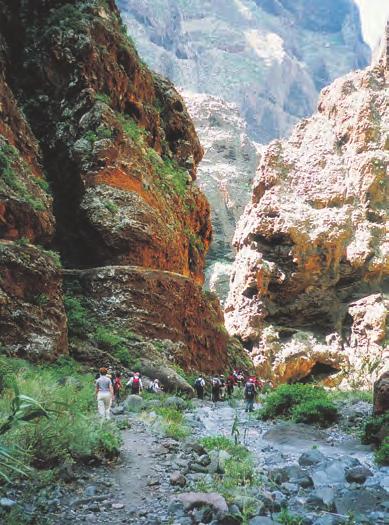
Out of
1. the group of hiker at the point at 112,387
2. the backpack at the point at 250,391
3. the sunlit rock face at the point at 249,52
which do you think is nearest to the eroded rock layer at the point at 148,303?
the group of hiker at the point at 112,387

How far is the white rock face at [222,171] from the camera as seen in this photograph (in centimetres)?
7050

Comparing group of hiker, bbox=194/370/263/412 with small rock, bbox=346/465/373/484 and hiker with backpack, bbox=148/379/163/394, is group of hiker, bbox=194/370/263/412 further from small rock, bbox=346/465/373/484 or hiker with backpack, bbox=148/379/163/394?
small rock, bbox=346/465/373/484

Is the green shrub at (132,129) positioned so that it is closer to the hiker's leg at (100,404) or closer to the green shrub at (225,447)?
the hiker's leg at (100,404)

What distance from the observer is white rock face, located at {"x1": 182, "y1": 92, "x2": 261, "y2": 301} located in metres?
70.5

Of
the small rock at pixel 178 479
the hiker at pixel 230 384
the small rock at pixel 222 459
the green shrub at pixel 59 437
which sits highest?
the green shrub at pixel 59 437

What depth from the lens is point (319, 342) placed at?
43125 mm

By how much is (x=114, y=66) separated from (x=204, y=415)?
18494 millimetres

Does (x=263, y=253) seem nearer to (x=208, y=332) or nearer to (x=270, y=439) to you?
(x=208, y=332)

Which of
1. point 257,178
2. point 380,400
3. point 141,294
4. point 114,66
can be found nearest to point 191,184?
point 114,66

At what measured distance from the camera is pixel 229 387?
22094 millimetres

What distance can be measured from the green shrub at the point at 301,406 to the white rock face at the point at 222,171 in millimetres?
45779

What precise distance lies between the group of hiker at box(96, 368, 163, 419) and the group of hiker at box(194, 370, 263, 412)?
8.34 feet

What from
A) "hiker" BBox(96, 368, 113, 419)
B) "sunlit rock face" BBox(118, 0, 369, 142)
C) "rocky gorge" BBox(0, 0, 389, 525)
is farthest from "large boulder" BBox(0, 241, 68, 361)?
"sunlit rock face" BBox(118, 0, 369, 142)

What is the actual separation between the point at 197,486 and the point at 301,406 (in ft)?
28.8
